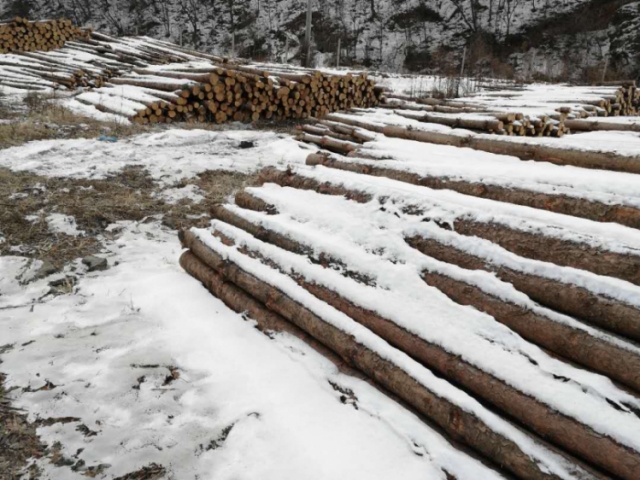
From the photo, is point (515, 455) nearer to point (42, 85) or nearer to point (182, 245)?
point (182, 245)

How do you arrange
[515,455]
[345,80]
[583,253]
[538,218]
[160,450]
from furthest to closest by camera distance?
[345,80] → [538,218] → [583,253] → [160,450] → [515,455]

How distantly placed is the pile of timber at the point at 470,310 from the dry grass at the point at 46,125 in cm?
586

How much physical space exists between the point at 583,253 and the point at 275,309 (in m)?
1.89

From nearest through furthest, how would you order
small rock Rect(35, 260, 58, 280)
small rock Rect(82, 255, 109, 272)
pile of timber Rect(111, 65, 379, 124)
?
small rock Rect(35, 260, 58, 280)
small rock Rect(82, 255, 109, 272)
pile of timber Rect(111, 65, 379, 124)

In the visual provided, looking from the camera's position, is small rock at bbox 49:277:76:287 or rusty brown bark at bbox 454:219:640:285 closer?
rusty brown bark at bbox 454:219:640:285

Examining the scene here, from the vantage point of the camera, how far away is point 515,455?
177cm

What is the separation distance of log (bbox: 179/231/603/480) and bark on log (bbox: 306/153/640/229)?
4.85ft

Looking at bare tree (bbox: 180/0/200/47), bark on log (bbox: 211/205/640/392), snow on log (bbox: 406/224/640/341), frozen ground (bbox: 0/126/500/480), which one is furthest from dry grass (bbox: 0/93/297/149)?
bare tree (bbox: 180/0/200/47)

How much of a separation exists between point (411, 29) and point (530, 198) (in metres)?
34.2

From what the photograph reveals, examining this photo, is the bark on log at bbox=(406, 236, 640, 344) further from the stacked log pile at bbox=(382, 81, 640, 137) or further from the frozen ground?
the stacked log pile at bbox=(382, 81, 640, 137)

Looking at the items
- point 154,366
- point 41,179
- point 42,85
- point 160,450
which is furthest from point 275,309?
point 42,85

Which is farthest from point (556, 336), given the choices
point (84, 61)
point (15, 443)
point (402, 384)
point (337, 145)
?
point (84, 61)

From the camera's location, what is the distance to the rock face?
25250mm

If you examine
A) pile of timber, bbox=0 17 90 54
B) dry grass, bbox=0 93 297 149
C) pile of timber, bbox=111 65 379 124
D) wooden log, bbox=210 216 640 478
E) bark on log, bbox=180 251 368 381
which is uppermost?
pile of timber, bbox=0 17 90 54
